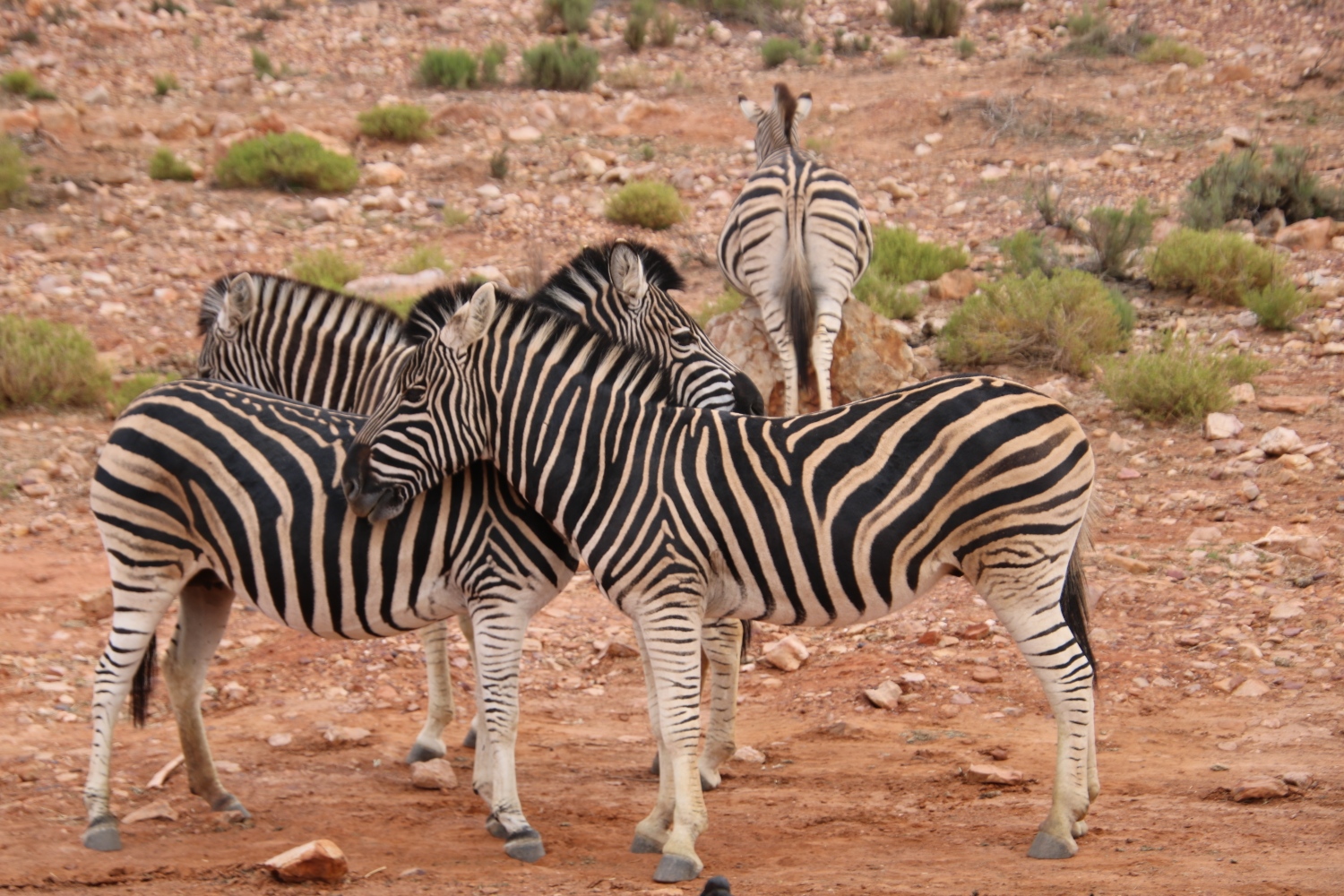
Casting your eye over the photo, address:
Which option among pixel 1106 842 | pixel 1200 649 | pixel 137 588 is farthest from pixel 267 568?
pixel 1200 649

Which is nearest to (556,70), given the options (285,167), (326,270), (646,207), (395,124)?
(395,124)

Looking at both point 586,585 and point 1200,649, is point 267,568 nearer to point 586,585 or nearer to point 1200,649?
point 586,585

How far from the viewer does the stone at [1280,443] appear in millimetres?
8781

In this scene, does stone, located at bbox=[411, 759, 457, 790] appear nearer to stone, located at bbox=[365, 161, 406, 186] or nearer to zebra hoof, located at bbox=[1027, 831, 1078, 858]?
zebra hoof, located at bbox=[1027, 831, 1078, 858]

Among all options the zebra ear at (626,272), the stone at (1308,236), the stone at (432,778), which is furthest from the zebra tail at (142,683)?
the stone at (1308,236)

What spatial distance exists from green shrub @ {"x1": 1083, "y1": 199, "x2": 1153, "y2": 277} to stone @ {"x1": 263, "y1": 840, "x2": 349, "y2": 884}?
1034cm

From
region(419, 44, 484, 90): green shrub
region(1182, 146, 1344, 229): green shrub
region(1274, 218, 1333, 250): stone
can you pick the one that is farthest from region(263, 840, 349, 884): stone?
region(419, 44, 484, 90): green shrub

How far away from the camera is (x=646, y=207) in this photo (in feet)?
46.9

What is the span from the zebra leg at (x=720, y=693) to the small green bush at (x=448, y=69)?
51.7 ft

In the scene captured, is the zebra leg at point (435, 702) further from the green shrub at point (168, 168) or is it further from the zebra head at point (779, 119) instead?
the green shrub at point (168, 168)

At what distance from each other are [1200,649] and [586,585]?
3.91 m

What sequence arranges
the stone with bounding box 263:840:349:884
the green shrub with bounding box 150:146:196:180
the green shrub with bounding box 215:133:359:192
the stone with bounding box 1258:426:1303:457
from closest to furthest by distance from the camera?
the stone with bounding box 263:840:349:884 < the stone with bounding box 1258:426:1303:457 < the green shrub with bounding box 215:133:359:192 < the green shrub with bounding box 150:146:196:180

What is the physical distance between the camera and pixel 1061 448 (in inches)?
185

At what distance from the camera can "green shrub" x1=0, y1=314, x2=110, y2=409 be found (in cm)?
998
